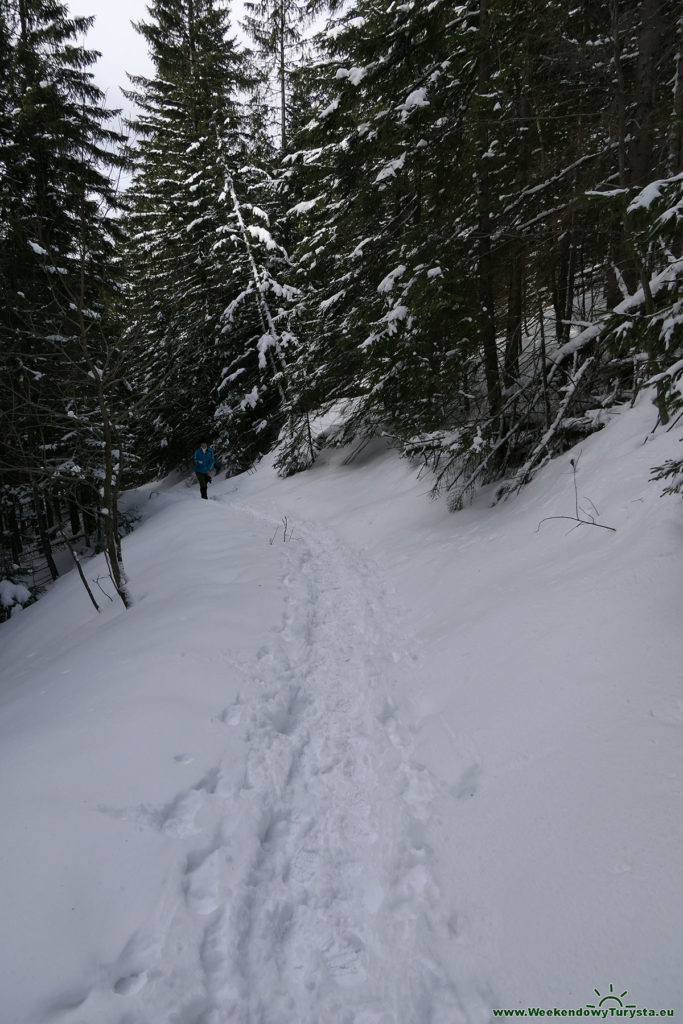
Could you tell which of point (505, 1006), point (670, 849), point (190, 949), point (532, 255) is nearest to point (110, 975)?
point (190, 949)

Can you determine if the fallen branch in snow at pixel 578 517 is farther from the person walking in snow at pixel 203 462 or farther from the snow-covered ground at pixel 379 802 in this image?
the person walking in snow at pixel 203 462

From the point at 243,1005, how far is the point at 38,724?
2.82 m

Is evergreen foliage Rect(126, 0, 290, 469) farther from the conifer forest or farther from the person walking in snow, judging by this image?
the conifer forest

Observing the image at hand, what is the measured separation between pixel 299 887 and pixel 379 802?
2.27ft

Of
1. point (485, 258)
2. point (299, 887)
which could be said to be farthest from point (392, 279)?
point (299, 887)

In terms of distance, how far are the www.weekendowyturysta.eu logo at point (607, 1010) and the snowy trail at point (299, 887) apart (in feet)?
0.82

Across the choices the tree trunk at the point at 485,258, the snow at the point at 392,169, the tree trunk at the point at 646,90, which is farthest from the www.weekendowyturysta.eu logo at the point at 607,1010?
the snow at the point at 392,169

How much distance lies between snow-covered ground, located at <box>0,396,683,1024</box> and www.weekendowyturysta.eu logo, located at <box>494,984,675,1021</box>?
0.02m

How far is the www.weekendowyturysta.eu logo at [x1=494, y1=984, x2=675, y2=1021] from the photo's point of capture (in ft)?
5.32

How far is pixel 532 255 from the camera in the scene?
703 centimetres

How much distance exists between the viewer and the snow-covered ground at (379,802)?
1924 millimetres

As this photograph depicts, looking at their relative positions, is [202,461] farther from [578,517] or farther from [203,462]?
[578,517]

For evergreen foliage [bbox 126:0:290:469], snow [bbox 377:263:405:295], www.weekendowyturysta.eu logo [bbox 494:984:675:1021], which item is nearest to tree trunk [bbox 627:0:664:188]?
snow [bbox 377:263:405:295]

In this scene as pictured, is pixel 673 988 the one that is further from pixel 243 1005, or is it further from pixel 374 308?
pixel 374 308
